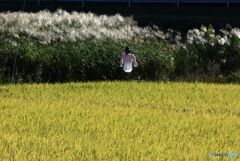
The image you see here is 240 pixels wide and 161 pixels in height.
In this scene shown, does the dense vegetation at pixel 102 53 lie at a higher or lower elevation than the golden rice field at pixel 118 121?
higher

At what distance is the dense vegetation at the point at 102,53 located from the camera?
12.0 meters

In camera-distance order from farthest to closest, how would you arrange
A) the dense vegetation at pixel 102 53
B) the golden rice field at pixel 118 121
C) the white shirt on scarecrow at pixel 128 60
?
the dense vegetation at pixel 102 53 < the white shirt on scarecrow at pixel 128 60 < the golden rice field at pixel 118 121

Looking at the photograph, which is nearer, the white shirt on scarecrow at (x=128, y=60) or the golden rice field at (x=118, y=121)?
the golden rice field at (x=118, y=121)

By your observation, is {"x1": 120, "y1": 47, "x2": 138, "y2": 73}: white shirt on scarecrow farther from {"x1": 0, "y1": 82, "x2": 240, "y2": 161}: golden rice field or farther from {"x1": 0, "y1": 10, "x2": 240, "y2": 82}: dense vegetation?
{"x1": 0, "y1": 10, "x2": 240, "y2": 82}: dense vegetation

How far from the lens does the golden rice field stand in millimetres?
6266

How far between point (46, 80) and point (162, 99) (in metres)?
3.15

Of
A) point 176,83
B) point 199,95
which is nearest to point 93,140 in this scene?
point 199,95

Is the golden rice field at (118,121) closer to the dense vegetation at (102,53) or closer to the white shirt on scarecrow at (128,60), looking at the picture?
the white shirt on scarecrow at (128,60)

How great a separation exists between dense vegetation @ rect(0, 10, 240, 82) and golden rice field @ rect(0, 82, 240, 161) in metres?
1.06

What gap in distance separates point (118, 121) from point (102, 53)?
15.3 feet

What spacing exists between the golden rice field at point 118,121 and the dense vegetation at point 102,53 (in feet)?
3.47

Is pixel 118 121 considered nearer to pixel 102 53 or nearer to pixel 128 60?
pixel 128 60

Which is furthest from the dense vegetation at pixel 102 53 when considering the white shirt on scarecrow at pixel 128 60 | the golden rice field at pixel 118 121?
the white shirt on scarecrow at pixel 128 60

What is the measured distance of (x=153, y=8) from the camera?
28.5 meters
